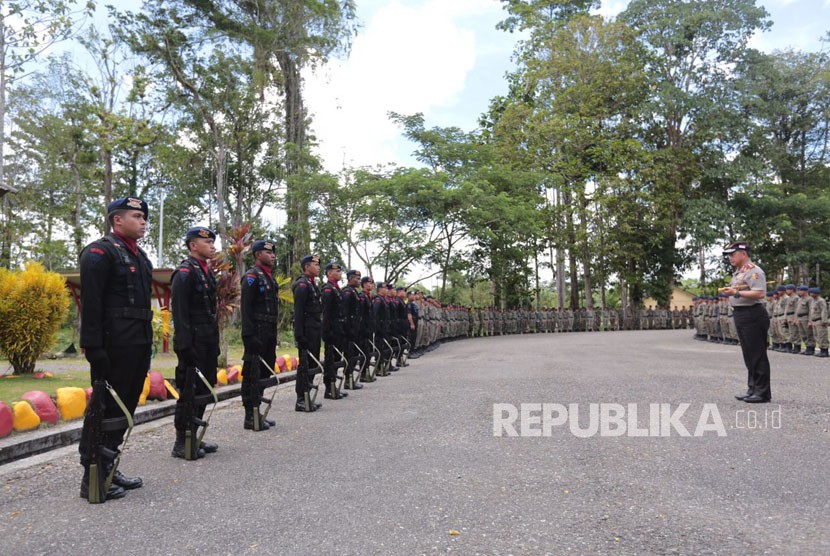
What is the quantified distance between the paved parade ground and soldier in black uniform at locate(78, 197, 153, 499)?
515 mm

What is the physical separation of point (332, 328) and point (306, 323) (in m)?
0.89

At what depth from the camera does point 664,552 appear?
3.16 meters

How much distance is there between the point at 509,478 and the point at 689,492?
1.21 meters

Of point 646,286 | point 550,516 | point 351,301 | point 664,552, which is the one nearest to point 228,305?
point 351,301

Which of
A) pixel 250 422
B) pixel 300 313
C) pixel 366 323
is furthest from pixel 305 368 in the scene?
pixel 366 323

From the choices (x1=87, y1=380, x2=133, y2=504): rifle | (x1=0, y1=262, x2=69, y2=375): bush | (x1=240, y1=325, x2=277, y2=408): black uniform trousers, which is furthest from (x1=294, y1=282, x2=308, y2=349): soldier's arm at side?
(x1=0, y1=262, x2=69, y2=375): bush

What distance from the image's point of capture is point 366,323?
431 inches

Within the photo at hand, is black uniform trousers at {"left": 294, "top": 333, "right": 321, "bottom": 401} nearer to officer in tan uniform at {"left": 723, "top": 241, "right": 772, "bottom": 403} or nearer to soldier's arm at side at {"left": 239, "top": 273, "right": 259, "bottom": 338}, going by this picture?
soldier's arm at side at {"left": 239, "top": 273, "right": 259, "bottom": 338}

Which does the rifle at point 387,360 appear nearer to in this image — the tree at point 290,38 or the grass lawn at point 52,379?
the grass lawn at point 52,379

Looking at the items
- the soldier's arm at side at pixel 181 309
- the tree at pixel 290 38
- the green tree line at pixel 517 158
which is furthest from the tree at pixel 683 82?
the soldier's arm at side at pixel 181 309

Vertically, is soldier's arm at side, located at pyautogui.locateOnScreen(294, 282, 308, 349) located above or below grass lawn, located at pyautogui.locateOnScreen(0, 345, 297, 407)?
above

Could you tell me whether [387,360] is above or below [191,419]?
below

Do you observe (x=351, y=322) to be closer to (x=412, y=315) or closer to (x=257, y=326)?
(x=257, y=326)

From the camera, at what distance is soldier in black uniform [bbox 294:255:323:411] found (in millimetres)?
7844
